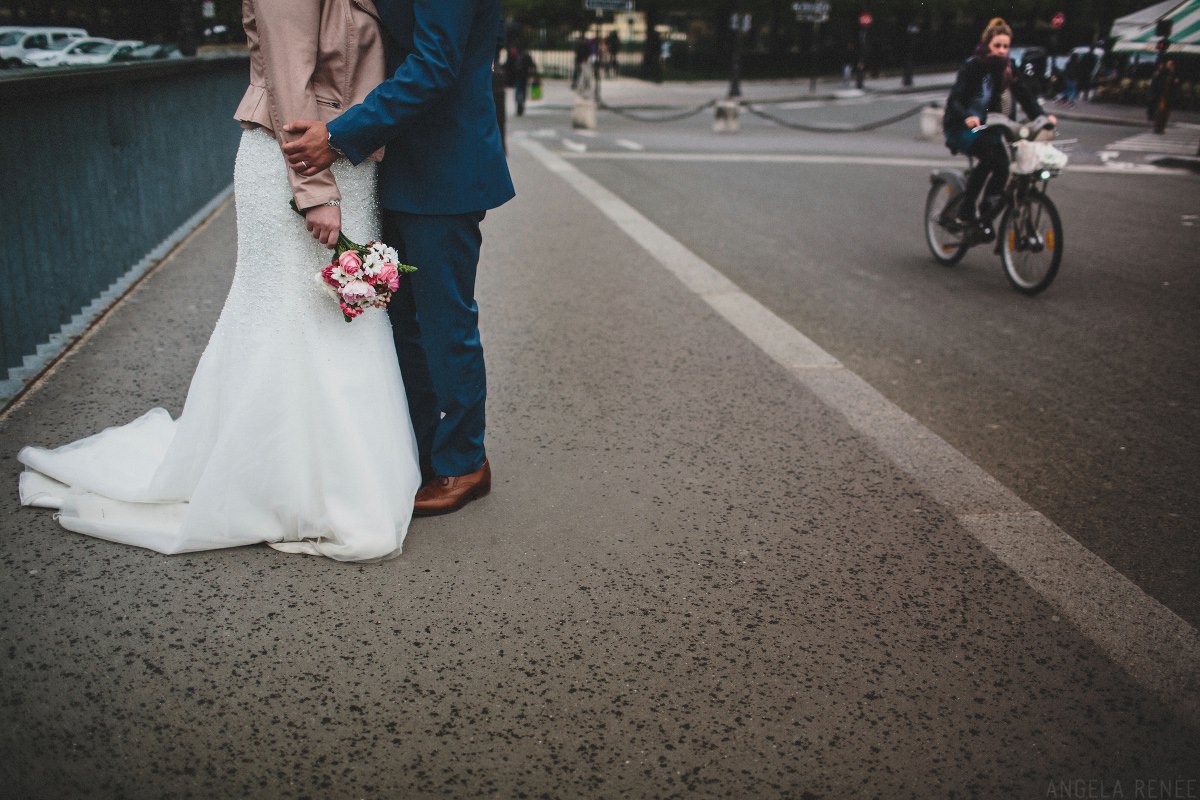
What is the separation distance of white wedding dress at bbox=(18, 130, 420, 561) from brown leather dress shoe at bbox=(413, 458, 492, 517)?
0.57ft

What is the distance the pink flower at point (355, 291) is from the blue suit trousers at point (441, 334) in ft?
0.90

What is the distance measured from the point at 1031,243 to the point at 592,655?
5.57 metres

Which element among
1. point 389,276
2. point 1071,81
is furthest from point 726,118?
point 389,276

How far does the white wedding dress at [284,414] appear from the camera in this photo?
2914 mm

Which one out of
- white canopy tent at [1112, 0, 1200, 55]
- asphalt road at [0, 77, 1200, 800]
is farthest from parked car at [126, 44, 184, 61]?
white canopy tent at [1112, 0, 1200, 55]

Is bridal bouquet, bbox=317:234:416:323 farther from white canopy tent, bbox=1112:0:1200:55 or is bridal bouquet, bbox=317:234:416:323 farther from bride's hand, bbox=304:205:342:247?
white canopy tent, bbox=1112:0:1200:55

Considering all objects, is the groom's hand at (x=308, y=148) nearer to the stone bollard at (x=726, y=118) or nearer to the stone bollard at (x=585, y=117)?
the stone bollard at (x=726, y=118)

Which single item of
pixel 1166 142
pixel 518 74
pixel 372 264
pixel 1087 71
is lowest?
pixel 1166 142

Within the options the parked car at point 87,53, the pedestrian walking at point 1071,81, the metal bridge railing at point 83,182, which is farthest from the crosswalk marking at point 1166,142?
the parked car at point 87,53

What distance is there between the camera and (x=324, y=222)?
A: 9.29 feet

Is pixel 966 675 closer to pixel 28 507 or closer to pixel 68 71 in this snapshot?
pixel 28 507

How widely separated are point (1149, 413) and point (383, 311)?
3.62 m

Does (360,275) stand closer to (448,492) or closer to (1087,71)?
(448,492)

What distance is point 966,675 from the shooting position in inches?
99.7
